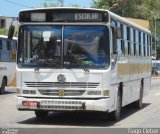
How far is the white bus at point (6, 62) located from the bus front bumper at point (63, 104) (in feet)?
46.6

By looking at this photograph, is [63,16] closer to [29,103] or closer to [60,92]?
[60,92]

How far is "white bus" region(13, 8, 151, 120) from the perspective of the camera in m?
14.6

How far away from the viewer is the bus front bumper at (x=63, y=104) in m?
14.4

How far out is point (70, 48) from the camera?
14758 mm

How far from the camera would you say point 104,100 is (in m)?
14.5

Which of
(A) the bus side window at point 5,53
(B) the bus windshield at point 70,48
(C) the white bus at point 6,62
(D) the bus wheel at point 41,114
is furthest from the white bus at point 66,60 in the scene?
(A) the bus side window at point 5,53

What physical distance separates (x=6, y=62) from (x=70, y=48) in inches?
609

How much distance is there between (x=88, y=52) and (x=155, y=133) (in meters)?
3.20

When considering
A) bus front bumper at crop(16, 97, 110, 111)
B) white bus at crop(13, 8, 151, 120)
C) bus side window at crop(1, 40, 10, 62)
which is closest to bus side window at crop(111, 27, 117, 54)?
white bus at crop(13, 8, 151, 120)

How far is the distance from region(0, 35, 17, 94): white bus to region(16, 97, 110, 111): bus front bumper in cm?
1420

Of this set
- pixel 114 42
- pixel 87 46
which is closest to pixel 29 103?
pixel 87 46

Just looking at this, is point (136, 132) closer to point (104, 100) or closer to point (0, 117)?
point (104, 100)

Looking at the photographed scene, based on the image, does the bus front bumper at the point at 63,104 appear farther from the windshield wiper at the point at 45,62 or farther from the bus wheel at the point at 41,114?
the bus wheel at the point at 41,114

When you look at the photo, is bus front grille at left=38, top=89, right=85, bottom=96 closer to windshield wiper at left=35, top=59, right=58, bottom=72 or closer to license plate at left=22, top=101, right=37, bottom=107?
license plate at left=22, top=101, right=37, bottom=107
